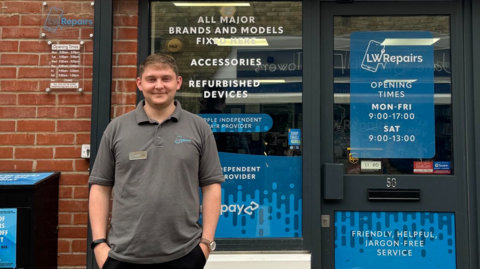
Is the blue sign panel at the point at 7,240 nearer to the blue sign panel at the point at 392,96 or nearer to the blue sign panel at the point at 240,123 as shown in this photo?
the blue sign panel at the point at 240,123

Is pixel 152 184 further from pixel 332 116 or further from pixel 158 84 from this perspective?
pixel 332 116

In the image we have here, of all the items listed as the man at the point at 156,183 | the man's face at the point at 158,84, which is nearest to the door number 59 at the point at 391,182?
the man at the point at 156,183

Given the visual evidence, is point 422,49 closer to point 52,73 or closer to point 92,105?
point 92,105

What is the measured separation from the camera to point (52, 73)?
341cm

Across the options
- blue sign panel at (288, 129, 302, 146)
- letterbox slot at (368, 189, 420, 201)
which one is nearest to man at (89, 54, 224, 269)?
blue sign panel at (288, 129, 302, 146)

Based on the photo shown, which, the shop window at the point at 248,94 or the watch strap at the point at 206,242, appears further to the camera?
the shop window at the point at 248,94

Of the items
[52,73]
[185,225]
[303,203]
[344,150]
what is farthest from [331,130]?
[52,73]

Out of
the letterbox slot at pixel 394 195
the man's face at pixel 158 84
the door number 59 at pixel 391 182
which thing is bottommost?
the letterbox slot at pixel 394 195

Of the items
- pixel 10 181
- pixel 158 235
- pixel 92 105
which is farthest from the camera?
pixel 92 105

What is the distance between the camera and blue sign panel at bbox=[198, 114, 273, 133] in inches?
137

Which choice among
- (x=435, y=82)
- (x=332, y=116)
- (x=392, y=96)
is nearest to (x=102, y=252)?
(x=332, y=116)

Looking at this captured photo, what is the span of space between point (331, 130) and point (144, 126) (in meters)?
1.87

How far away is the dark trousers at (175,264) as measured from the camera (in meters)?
2.02

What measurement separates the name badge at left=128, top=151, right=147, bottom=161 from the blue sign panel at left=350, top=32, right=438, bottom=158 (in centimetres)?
205
